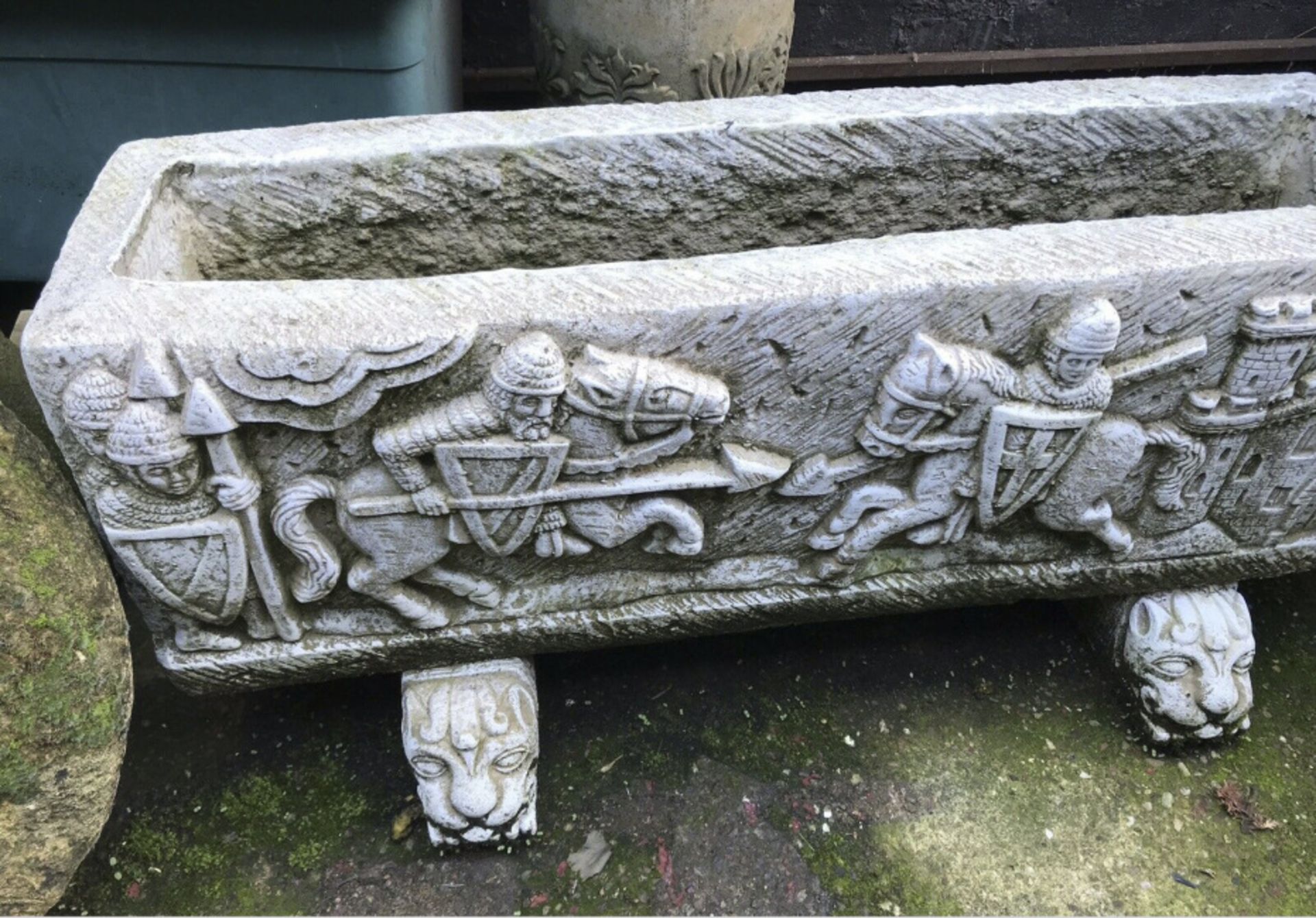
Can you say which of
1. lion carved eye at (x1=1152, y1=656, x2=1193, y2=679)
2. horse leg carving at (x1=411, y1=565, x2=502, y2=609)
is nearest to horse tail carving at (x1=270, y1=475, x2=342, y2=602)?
horse leg carving at (x1=411, y1=565, x2=502, y2=609)

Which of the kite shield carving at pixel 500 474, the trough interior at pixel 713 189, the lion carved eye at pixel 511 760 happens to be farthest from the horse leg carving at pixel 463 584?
the trough interior at pixel 713 189

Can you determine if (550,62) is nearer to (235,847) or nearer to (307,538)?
(307,538)

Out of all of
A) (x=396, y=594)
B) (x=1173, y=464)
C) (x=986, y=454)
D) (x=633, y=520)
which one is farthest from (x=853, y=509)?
(x=396, y=594)

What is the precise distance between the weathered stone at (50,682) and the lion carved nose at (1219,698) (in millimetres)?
1890

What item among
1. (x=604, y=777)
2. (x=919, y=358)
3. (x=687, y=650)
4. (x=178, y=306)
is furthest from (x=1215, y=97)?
(x=178, y=306)

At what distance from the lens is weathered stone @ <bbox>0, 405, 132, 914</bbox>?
138cm

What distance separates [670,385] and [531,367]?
0.20 m

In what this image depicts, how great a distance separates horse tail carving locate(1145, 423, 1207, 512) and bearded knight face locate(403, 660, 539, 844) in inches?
45.3

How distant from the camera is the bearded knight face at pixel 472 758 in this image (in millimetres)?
1744

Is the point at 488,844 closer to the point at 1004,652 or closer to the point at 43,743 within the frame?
the point at 43,743

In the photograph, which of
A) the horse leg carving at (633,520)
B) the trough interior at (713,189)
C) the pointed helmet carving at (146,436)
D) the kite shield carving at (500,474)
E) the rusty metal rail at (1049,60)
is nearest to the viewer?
the pointed helmet carving at (146,436)

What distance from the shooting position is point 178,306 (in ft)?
4.52

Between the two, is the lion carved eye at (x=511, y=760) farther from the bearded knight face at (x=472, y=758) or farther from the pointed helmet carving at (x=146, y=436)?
the pointed helmet carving at (x=146, y=436)

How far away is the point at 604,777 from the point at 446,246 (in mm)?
1101
